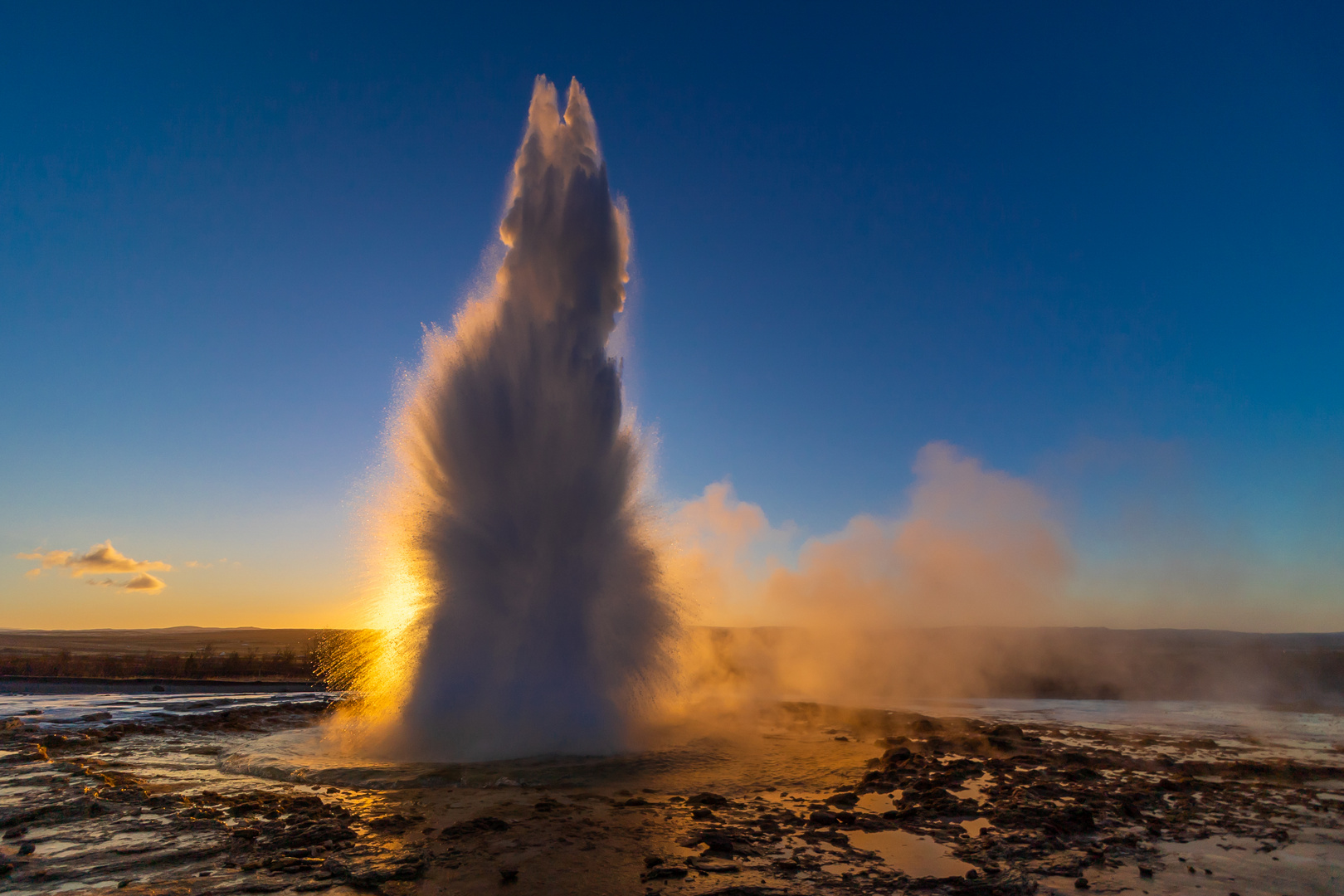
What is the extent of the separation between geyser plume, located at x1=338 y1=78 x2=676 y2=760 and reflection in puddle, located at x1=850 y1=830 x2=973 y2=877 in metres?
6.92

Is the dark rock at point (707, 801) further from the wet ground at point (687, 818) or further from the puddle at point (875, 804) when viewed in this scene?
the puddle at point (875, 804)

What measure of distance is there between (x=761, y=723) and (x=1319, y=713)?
71.8 feet

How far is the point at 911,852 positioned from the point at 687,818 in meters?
3.22

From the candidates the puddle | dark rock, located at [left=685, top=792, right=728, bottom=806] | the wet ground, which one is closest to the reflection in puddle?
the wet ground

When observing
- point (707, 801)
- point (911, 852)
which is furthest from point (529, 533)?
point (911, 852)

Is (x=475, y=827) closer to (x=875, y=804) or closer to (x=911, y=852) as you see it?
(x=911, y=852)

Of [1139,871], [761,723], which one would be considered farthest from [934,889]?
[761,723]

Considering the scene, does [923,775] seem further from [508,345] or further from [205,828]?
[508,345]

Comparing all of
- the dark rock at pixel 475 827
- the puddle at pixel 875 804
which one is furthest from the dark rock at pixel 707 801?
the dark rock at pixel 475 827

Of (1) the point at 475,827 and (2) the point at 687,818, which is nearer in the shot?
(1) the point at 475,827

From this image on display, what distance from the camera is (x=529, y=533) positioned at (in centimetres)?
1569

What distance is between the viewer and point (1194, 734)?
19.3 m

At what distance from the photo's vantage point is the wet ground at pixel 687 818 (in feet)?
24.4

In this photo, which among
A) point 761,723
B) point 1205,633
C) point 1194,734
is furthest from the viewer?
point 1205,633
